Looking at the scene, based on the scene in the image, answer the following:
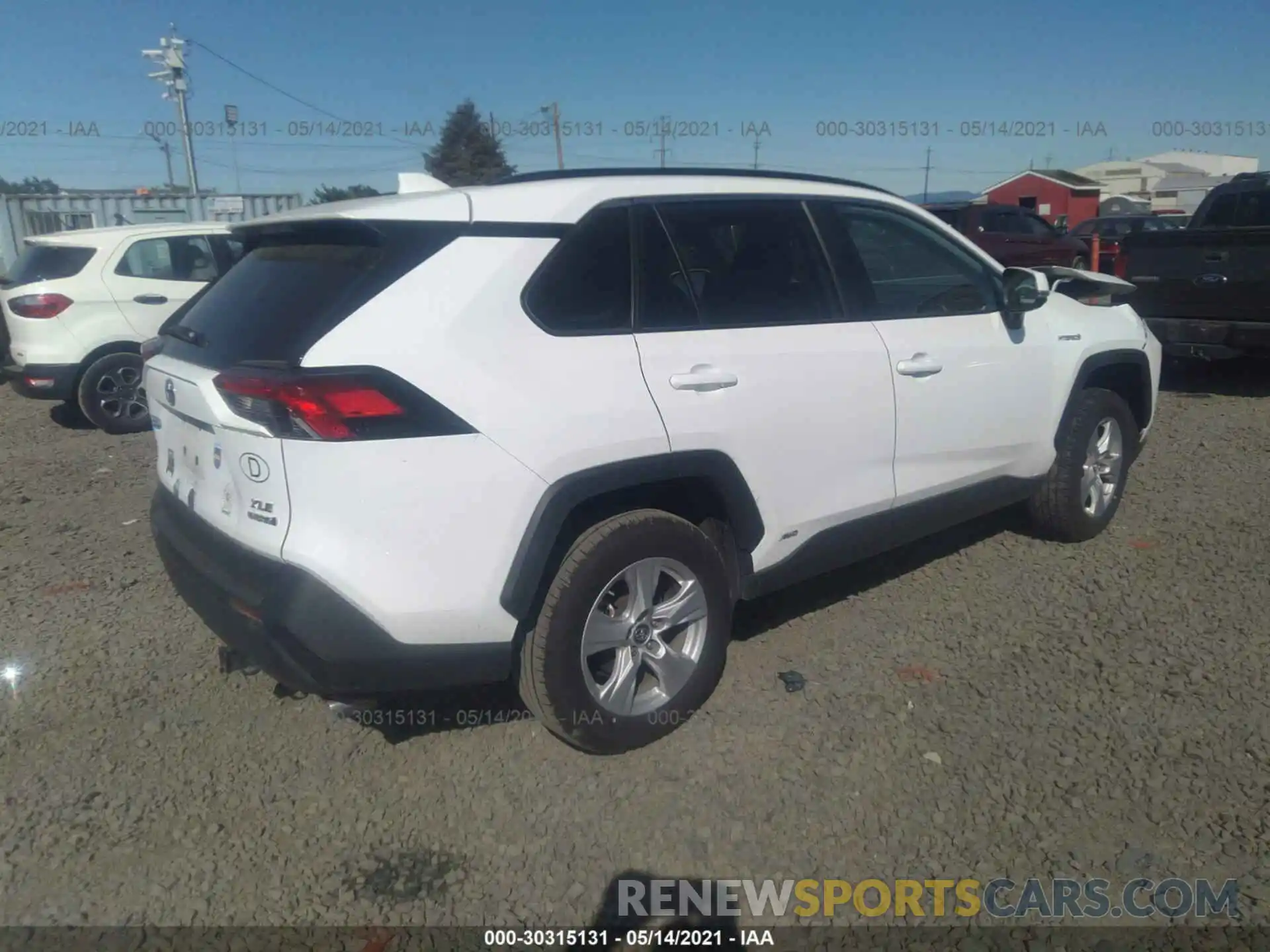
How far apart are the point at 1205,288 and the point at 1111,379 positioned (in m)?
4.05

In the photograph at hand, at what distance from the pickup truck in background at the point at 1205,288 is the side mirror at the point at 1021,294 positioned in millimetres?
4715

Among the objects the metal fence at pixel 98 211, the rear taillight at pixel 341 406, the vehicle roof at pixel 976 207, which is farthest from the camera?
the vehicle roof at pixel 976 207

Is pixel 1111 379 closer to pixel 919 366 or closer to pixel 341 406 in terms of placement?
pixel 919 366

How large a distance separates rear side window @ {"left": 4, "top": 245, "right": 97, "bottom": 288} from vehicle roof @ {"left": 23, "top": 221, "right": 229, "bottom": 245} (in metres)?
0.06

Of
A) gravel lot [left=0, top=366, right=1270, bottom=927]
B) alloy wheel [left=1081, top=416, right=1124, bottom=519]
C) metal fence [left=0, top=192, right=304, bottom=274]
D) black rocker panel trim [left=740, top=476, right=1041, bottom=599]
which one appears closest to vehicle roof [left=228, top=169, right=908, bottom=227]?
black rocker panel trim [left=740, top=476, right=1041, bottom=599]

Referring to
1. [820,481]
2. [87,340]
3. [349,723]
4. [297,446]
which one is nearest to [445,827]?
[349,723]

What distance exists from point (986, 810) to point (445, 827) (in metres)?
1.61

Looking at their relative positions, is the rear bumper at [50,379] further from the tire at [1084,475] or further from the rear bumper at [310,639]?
the tire at [1084,475]

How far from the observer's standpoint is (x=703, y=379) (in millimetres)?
3152

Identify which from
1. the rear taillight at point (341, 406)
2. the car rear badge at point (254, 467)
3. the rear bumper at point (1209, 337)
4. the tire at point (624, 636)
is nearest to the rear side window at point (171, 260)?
the car rear badge at point (254, 467)

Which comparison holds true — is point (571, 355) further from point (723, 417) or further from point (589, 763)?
point (589, 763)

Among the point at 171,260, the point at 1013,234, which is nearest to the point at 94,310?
the point at 171,260

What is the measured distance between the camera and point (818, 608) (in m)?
4.38

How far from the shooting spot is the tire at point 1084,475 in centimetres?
472
